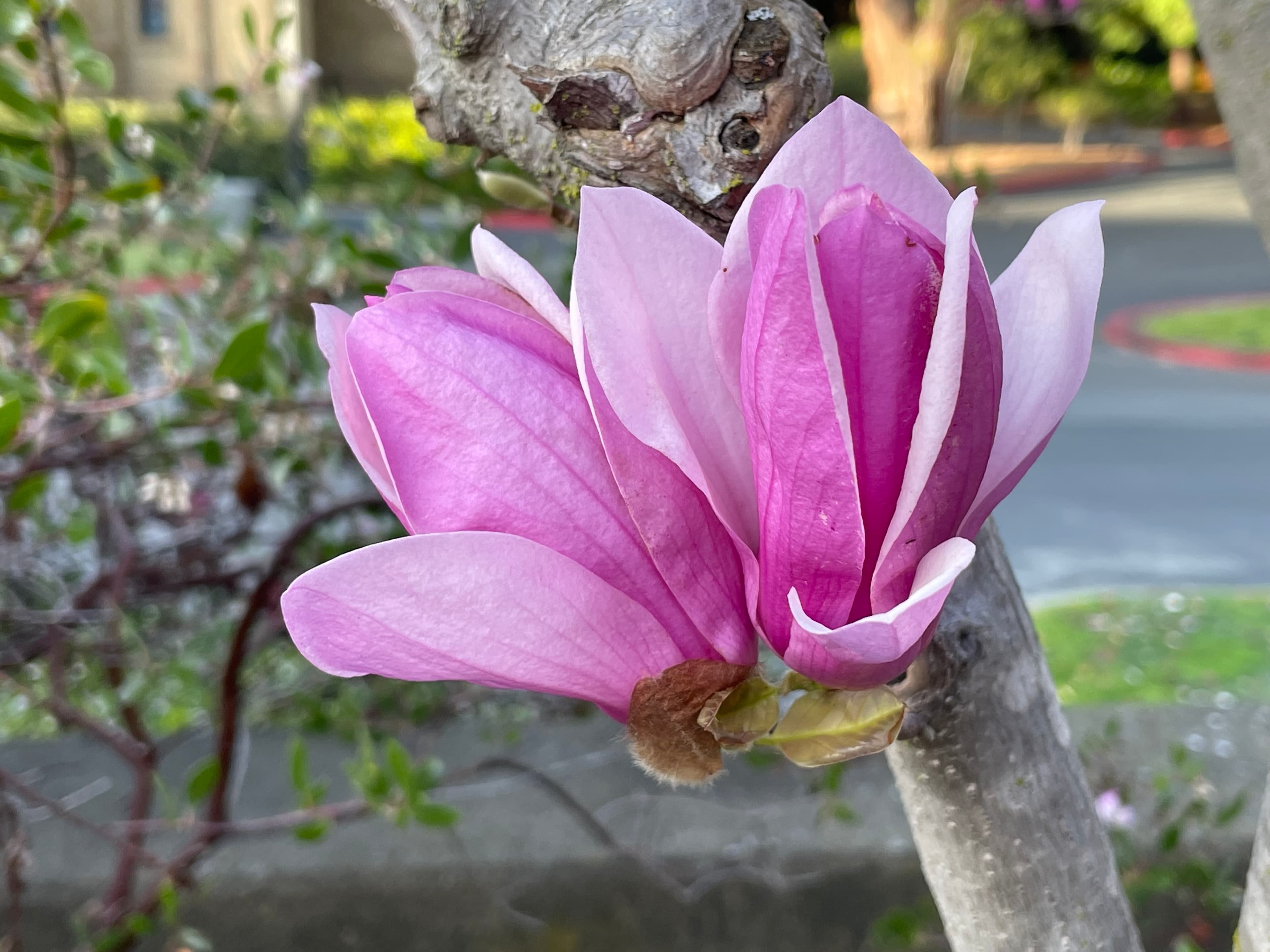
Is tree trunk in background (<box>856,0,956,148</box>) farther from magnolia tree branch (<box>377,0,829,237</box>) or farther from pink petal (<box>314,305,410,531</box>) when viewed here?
pink petal (<box>314,305,410,531</box>)

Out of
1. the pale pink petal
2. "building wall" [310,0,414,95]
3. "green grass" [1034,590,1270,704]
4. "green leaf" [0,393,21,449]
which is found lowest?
"building wall" [310,0,414,95]

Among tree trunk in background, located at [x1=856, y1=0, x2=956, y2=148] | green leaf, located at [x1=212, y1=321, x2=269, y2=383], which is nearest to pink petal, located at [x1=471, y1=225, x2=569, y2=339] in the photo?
green leaf, located at [x1=212, y1=321, x2=269, y2=383]

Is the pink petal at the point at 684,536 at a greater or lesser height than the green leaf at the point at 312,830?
greater

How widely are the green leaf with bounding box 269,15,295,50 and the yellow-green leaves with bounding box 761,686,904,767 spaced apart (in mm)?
1191

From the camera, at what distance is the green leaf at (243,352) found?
91 centimetres

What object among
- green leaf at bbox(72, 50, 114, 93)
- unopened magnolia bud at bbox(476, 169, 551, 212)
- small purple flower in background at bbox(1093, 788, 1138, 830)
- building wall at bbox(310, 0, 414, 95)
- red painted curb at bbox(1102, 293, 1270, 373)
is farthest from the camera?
building wall at bbox(310, 0, 414, 95)

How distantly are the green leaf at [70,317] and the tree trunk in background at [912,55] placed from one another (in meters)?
12.4

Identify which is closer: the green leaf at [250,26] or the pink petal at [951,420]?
the pink petal at [951,420]

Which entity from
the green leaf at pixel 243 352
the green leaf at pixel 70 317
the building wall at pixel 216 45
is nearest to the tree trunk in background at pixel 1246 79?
the green leaf at pixel 243 352

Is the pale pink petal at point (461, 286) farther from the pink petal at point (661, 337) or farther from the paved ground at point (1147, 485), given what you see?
the paved ground at point (1147, 485)

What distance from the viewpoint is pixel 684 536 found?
33 centimetres

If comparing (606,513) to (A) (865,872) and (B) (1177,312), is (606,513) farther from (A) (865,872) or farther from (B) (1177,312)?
(B) (1177,312)

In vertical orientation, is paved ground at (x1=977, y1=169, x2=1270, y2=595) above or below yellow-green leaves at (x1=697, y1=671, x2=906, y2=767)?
below

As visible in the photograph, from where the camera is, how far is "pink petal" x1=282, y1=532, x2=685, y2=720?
0.95 feet
